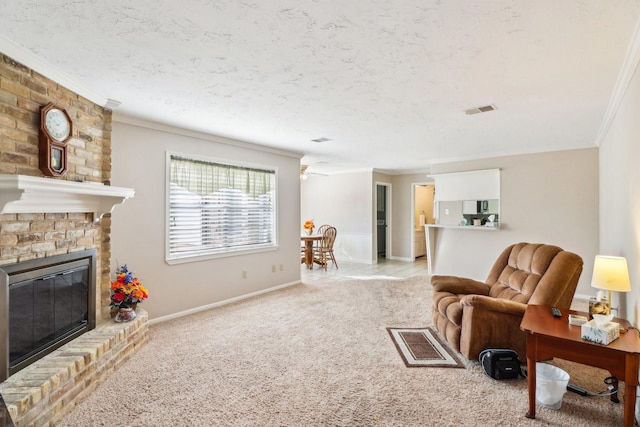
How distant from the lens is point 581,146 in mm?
5137

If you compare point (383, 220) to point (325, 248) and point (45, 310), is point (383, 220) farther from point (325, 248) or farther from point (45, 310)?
point (45, 310)

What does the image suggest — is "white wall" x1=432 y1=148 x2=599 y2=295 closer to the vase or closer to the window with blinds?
the window with blinds

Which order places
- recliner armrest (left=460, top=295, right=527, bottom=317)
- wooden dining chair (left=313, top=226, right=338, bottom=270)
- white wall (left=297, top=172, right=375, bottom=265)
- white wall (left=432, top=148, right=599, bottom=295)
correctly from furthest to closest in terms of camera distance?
white wall (left=297, top=172, right=375, bottom=265)
wooden dining chair (left=313, top=226, right=338, bottom=270)
white wall (left=432, top=148, right=599, bottom=295)
recliner armrest (left=460, top=295, right=527, bottom=317)

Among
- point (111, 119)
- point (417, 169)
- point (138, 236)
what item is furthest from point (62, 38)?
point (417, 169)

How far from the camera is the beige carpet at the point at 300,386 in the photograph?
2.17 metres

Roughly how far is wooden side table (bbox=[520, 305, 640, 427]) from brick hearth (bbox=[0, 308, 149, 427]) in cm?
302

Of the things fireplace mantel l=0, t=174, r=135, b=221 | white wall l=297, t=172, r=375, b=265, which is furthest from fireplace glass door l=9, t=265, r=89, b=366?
white wall l=297, t=172, r=375, b=265

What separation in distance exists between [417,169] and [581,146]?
348 centimetres

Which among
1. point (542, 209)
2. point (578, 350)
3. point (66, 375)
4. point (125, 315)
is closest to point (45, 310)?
point (66, 375)

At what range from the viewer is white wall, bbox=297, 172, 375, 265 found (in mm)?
8375

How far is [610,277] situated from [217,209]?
424 centimetres

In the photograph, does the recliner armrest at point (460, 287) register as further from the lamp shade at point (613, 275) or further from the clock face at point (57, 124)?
the clock face at point (57, 124)

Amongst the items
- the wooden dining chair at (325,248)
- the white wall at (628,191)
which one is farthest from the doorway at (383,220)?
the white wall at (628,191)

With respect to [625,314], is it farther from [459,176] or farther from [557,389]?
[459,176]
